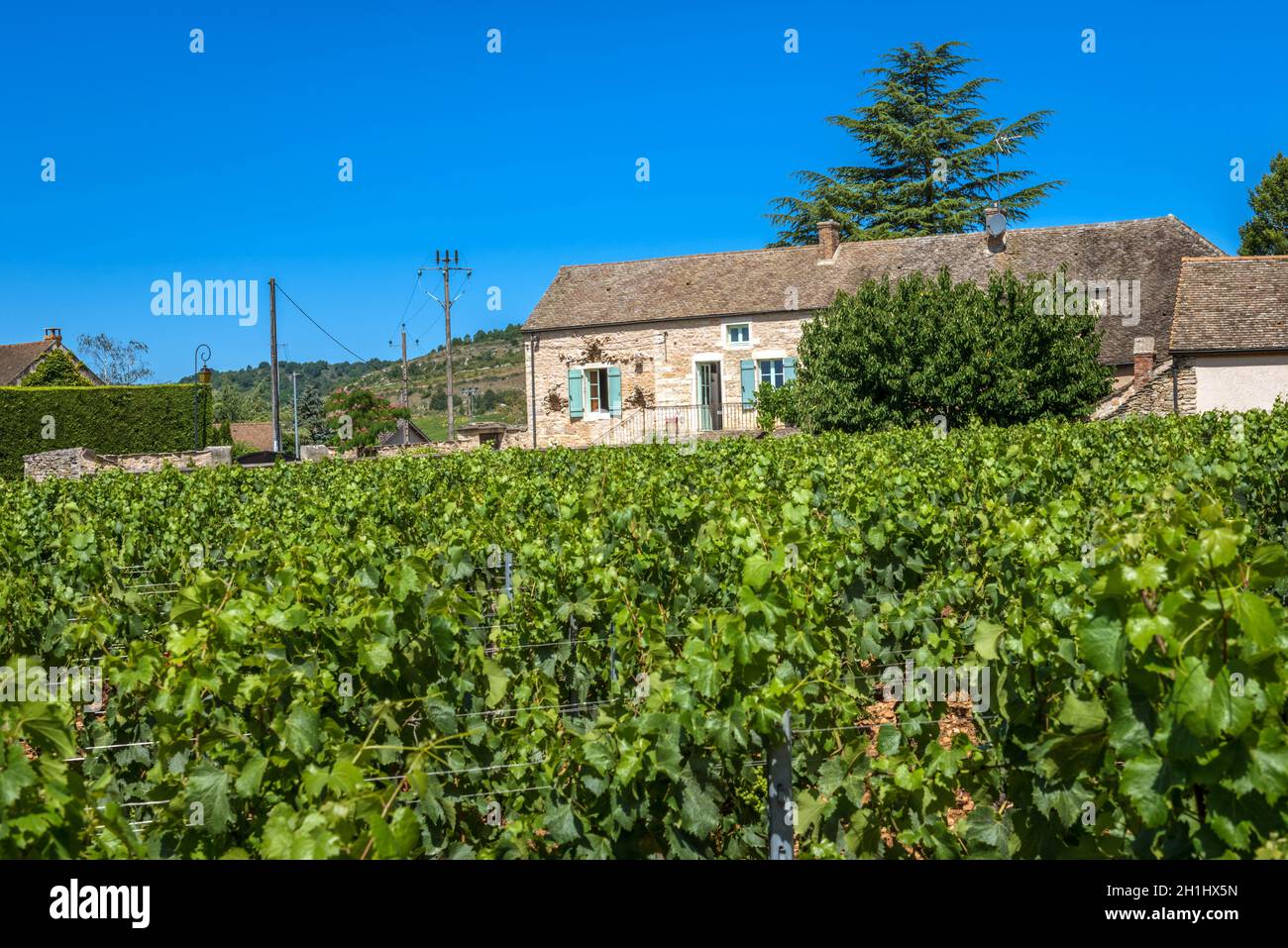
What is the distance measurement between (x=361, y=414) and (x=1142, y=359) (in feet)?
79.1

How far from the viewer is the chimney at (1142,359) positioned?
85.3ft

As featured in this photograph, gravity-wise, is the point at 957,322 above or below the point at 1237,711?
above

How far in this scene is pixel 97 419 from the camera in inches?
1344

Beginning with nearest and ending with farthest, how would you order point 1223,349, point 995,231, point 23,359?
point 1223,349
point 995,231
point 23,359

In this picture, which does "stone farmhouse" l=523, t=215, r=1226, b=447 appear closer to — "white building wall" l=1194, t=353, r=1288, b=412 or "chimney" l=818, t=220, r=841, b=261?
"chimney" l=818, t=220, r=841, b=261

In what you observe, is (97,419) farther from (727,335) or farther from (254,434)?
(254,434)

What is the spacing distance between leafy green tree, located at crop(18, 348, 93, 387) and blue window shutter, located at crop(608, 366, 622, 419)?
24.8 meters

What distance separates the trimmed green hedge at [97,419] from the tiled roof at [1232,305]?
1100 inches

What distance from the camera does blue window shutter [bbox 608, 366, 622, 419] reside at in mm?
32562

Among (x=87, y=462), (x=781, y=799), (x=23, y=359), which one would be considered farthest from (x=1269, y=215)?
(x=23, y=359)

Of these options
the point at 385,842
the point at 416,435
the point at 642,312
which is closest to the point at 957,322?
the point at 642,312

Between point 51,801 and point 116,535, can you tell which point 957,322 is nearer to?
point 116,535

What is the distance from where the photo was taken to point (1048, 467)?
372 inches

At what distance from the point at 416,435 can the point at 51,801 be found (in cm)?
5121
